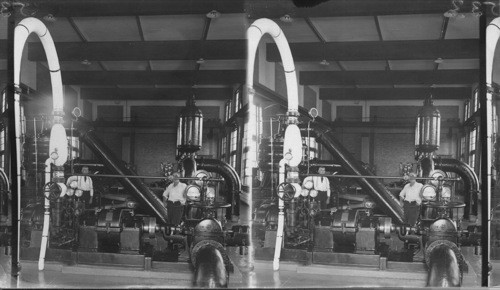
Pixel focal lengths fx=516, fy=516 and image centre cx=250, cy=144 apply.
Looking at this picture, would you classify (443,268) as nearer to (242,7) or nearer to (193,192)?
(193,192)

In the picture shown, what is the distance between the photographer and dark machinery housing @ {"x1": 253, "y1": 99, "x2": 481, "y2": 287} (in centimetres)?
243

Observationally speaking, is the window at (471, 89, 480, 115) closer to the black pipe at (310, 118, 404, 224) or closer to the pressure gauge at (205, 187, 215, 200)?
the black pipe at (310, 118, 404, 224)

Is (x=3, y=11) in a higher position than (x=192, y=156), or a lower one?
higher

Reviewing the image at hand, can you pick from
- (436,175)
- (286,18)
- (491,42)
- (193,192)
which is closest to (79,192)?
(193,192)

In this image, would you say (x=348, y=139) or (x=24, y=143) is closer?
(x=348, y=139)

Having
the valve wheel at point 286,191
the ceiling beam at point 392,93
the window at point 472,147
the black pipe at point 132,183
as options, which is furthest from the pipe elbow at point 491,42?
the black pipe at point 132,183

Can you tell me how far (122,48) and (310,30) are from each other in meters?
0.93

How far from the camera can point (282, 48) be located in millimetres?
2508

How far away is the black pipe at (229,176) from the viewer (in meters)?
2.49

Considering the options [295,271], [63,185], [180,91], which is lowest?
[295,271]

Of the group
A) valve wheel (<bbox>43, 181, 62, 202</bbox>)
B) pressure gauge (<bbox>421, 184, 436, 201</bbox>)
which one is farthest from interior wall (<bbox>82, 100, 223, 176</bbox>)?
pressure gauge (<bbox>421, 184, 436, 201</bbox>)

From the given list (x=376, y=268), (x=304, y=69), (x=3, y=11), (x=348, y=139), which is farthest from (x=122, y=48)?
(x=376, y=268)

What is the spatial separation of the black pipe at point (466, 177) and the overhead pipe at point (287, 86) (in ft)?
2.22

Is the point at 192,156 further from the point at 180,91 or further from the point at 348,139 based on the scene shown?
the point at 348,139
